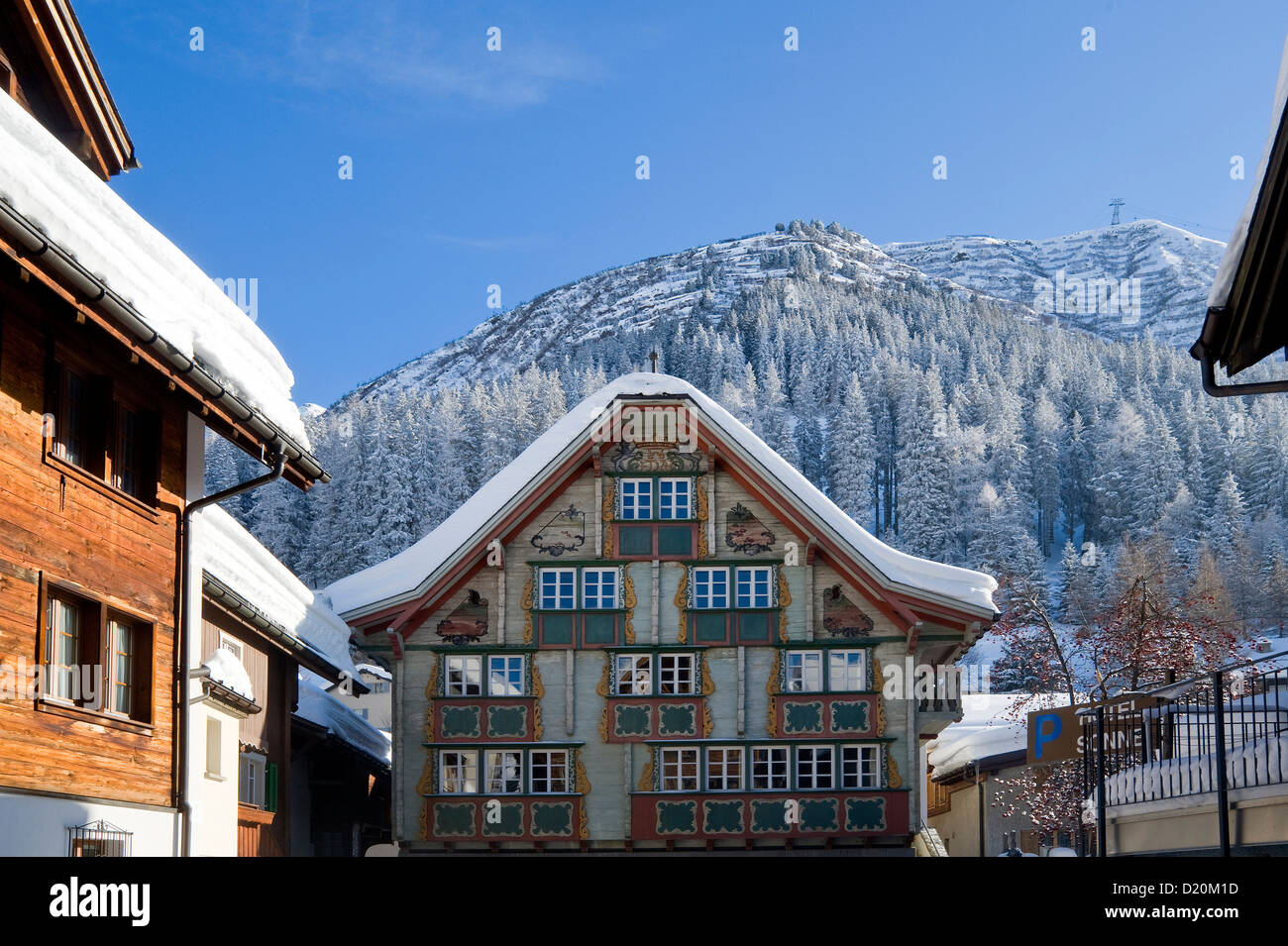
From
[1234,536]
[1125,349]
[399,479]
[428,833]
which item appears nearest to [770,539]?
[428,833]

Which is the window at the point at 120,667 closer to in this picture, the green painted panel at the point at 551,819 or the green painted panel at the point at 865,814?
the green painted panel at the point at 551,819

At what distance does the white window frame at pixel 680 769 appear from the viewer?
31.5 meters

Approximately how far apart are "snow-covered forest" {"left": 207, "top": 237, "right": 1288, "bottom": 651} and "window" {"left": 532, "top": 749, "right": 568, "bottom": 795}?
2749 inches

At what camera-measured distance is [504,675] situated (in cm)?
3186

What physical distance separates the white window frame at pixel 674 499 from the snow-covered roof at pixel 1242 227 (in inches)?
840

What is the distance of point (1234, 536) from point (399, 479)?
74.5 metres

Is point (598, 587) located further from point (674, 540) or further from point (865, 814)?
point (865, 814)

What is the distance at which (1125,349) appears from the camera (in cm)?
19838

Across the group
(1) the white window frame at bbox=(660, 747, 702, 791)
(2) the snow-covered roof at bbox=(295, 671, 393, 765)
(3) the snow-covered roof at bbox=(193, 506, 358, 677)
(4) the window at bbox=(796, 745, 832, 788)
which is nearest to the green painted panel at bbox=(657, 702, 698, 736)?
(1) the white window frame at bbox=(660, 747, 702, 791)

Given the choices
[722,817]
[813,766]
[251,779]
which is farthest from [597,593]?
[251,779]

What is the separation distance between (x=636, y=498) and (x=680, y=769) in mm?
5707

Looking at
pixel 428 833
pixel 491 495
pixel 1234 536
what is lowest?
pixel 428 833
